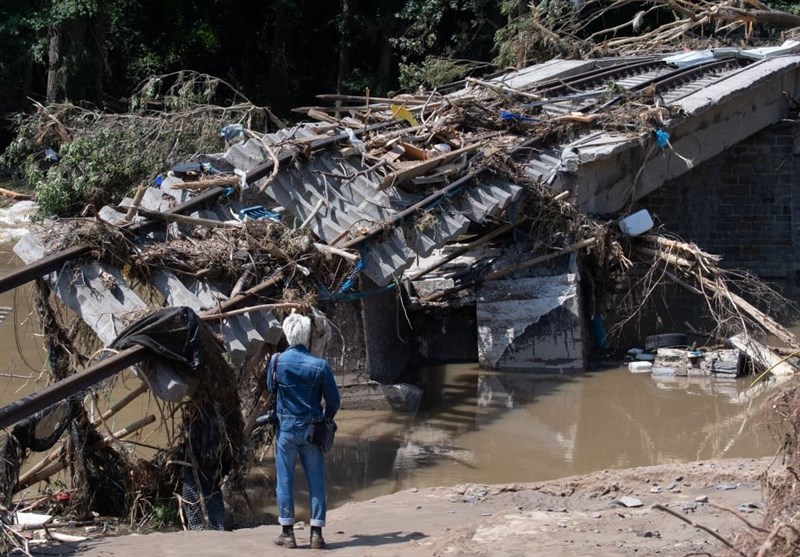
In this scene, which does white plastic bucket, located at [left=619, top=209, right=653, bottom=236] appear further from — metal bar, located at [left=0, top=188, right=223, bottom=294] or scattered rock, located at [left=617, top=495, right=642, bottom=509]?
metal bar, located at [left=0, top=188, right=223, bottom=294]

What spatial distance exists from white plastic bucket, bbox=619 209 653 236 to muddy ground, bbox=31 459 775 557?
187 inches

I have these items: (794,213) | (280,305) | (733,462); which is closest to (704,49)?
(794,213)

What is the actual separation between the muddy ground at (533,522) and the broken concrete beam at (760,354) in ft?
11.6

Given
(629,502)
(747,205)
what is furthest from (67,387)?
(747,205)

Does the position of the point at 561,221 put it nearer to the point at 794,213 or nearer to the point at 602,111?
the point at 602,111

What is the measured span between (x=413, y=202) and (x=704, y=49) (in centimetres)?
1049

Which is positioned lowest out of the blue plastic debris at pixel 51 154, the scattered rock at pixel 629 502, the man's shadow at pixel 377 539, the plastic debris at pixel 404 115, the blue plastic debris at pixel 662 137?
the scattered rock at pixel 629 502

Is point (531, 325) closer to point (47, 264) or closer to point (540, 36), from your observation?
point (47, 264)

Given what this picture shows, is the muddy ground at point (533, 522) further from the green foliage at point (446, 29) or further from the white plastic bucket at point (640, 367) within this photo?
the green foliage at point (446, 29)

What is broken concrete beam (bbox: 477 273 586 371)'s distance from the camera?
12703 millimetres

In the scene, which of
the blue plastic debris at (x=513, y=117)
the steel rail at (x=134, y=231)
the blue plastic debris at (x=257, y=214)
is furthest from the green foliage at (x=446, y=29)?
the blue plastic debris at (x=257, y=214)

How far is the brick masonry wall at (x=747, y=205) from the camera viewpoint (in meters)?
18.4

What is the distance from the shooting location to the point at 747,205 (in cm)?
1870

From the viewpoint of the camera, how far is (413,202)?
36.2 feet
